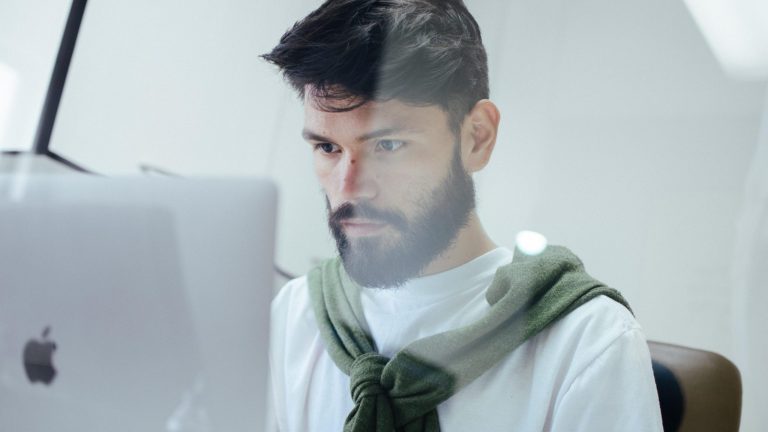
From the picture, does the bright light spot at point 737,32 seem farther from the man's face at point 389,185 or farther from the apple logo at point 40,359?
the apple logo at point 40,359

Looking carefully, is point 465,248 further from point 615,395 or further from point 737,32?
point 737,32

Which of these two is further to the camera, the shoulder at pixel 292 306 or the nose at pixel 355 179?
the shoulder at pixel 292 306

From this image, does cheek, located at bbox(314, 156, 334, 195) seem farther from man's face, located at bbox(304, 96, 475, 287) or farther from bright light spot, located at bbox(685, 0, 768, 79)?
bright light spot, located at bbox(685, 0, 768, 79)

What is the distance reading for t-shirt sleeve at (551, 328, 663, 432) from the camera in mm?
745

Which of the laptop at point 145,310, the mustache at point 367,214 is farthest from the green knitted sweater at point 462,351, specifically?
the laptop at point 145,310

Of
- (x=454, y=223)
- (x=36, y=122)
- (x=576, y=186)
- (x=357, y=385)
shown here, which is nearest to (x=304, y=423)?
(x=357, y=385)

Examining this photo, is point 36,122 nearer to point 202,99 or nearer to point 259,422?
point 202,99

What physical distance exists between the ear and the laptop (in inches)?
13.3

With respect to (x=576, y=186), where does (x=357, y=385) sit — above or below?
below

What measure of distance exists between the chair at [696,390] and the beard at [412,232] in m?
0.29

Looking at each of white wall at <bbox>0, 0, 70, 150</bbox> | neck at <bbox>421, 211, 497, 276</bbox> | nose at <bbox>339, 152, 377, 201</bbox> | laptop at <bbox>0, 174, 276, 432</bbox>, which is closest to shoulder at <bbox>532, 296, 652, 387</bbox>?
neck at <bbox>421, 211, 497, 276</bbox>

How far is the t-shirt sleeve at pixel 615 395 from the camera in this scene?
0.75m

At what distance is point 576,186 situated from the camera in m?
0.91

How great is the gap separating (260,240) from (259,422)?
15 cm
